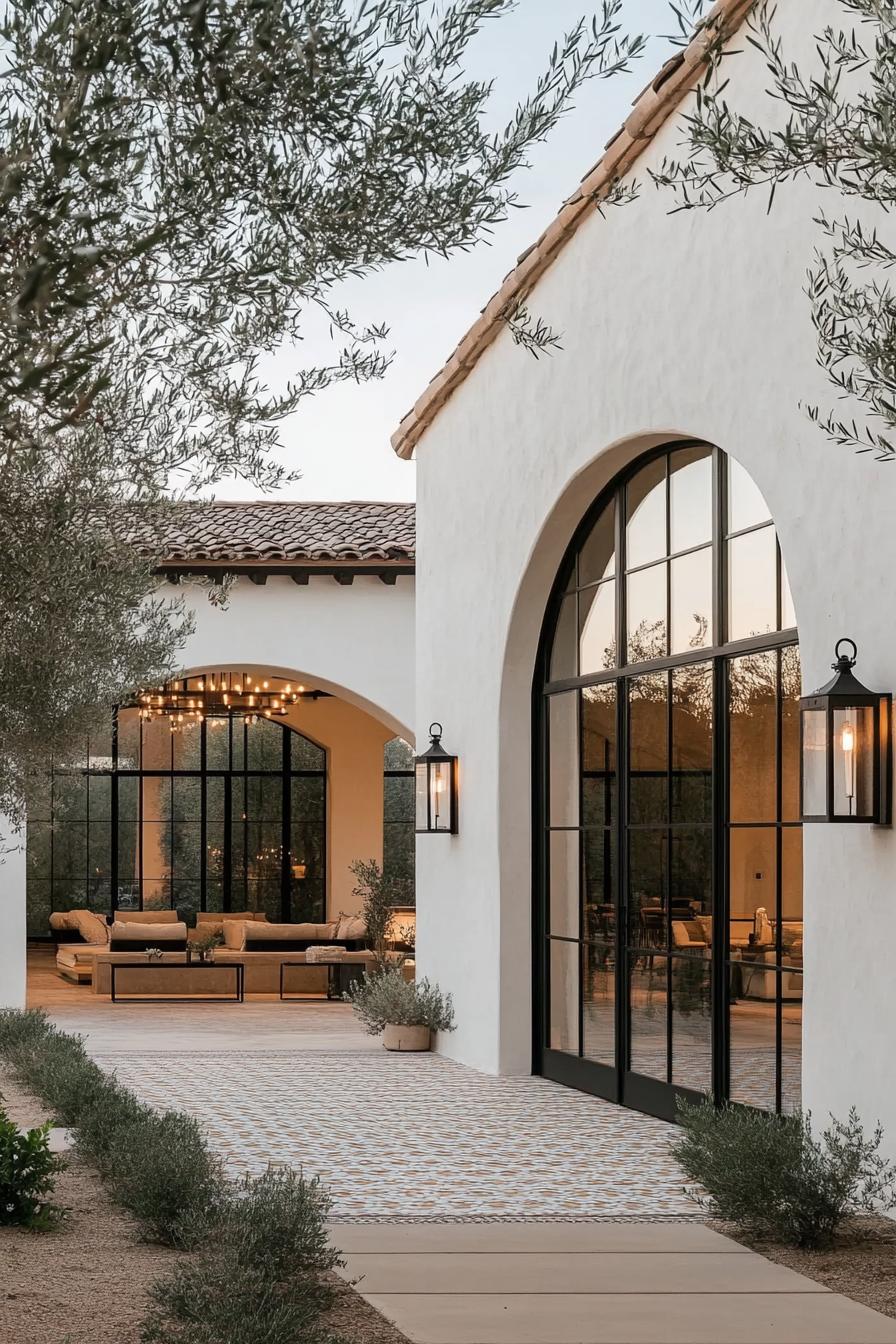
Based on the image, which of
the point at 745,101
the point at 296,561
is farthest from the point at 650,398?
the point at 296,561

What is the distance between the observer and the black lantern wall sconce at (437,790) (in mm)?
11727

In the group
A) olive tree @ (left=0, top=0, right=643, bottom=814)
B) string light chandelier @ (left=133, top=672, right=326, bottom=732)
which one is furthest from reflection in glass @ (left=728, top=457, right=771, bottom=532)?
string light chandelier @ (left=133, top=672, right=326, bottom=732)

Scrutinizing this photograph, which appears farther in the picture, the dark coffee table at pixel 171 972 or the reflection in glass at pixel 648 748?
the dark coffee table at pixel 171 972

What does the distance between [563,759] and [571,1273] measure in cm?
536

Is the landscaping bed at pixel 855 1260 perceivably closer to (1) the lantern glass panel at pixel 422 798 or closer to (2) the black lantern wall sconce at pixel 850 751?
(2) the black lantern wall sconce at pixel 850 751

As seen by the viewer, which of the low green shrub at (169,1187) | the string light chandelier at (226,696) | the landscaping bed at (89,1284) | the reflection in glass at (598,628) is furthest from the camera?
the string light chandelier at (226,696)

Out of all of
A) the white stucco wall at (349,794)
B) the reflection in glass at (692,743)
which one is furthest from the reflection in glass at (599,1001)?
the white stucco wall at (349,794)

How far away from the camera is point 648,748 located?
8.95 meters

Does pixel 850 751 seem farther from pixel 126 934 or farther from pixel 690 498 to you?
pixel 126 934

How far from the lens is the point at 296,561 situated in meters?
15.5

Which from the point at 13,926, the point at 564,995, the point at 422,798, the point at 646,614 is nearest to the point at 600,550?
the point at 646,614

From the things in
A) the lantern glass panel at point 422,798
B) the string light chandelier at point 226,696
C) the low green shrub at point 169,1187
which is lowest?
the low green shrub at point 169,1187

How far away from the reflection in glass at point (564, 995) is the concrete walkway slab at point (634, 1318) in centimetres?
508

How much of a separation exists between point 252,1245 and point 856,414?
375cm
